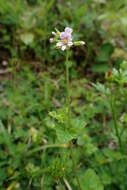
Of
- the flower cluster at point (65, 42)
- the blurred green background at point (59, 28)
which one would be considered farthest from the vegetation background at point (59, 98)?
the flower cluster at point (65, 42)

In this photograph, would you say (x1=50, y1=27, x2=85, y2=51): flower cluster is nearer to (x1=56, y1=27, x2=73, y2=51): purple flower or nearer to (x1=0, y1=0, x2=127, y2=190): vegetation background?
(x1=56, y1=27, x2=73, y2=51): purple flower

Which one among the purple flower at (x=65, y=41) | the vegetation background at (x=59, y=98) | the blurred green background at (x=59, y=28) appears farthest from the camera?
the blurred green background at (x=59, y=28)

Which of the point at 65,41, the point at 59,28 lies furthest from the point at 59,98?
the point at 65,41

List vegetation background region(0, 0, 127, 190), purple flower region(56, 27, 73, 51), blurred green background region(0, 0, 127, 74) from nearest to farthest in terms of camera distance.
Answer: purple flower region(56, 27, 73, 51)
vegetation background region(0, 0, 127, 190)
blurred green background region(0, 0, 127, 74)

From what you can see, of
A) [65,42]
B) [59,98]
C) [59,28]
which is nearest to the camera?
[65,42]

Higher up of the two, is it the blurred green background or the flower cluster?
the blurred green background

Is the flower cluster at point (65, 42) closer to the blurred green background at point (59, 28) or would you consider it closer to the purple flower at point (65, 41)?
the purple flower at point (65, 41)

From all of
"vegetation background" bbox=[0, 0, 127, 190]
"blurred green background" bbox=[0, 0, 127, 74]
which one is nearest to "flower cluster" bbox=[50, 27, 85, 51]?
"vegetation background" bbox=[0, 0, 127, 190]

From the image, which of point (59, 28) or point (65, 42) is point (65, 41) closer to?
point (65, 42)

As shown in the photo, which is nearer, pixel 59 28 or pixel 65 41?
pixel 65 41

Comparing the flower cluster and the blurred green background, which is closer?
the flower cluster
